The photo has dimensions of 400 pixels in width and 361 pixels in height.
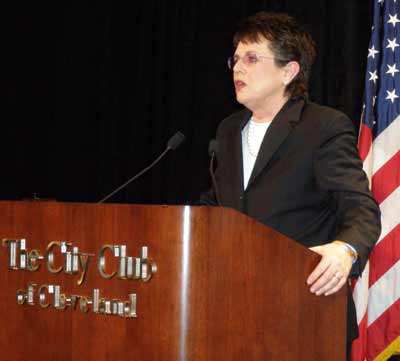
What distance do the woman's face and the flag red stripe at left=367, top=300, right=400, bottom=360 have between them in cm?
152

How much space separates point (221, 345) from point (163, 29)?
135 inches

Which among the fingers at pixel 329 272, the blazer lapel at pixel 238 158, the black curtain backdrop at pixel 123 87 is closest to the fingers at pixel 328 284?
the fingers at pixel 329 272

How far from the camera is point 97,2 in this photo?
209 inches

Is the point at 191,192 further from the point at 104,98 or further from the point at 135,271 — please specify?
the point at 135,271

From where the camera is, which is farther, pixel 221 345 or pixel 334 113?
pixel 334 113

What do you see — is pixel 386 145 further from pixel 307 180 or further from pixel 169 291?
pixel 169 291

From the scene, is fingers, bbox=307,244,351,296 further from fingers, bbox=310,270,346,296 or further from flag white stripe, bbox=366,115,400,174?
flag white stripe, bbox=366,115,400,174

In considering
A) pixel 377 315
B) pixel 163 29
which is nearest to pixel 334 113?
pixel 377 315

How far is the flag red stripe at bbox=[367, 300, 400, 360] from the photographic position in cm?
358

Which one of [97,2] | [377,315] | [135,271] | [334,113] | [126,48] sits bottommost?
[377,315]

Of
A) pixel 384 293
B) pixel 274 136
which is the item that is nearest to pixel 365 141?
pixel 384 293

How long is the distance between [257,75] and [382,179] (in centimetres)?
133

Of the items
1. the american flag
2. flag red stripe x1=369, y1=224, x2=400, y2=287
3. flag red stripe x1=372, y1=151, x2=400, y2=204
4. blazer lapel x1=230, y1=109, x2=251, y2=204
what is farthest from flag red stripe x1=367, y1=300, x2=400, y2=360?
blazer lapel x1=230, y1=109, x2=251, y2=204

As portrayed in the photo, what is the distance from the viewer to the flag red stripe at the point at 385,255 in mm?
3588
